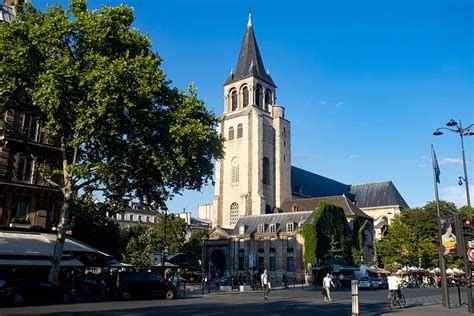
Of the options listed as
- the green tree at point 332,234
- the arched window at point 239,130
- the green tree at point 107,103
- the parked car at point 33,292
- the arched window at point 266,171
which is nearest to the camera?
the parked car at point 33,292

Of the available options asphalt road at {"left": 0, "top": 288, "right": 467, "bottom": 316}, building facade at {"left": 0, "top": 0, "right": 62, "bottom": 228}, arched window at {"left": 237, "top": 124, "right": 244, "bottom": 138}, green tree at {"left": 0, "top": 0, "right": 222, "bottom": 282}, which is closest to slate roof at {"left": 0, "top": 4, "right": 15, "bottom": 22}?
building facade at {"left": 0, "top": 0, "right": 62, "bottom": 228}

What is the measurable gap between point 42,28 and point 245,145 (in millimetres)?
57172

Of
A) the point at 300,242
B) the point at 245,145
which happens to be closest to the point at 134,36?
the point at 300,242

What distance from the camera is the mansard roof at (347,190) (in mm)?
86031

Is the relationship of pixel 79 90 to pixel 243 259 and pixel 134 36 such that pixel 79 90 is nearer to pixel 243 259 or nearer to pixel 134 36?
pixel 134 36

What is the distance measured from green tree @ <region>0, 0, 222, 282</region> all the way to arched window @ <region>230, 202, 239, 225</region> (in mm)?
49630

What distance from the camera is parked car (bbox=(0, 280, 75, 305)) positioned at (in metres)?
20.6

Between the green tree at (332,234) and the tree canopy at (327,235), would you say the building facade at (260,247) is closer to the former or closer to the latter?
the tree canopy at (327,235)

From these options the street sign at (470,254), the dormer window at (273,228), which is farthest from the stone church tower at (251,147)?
the street sign at (470,254)

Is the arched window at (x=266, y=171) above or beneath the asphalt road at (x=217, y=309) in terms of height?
above

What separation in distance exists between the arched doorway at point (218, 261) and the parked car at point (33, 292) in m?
48.6

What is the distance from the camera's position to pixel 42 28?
73.8ft

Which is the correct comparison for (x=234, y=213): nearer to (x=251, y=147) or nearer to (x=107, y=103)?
(x=251, y=147)

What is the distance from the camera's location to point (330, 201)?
7175 centimetres
